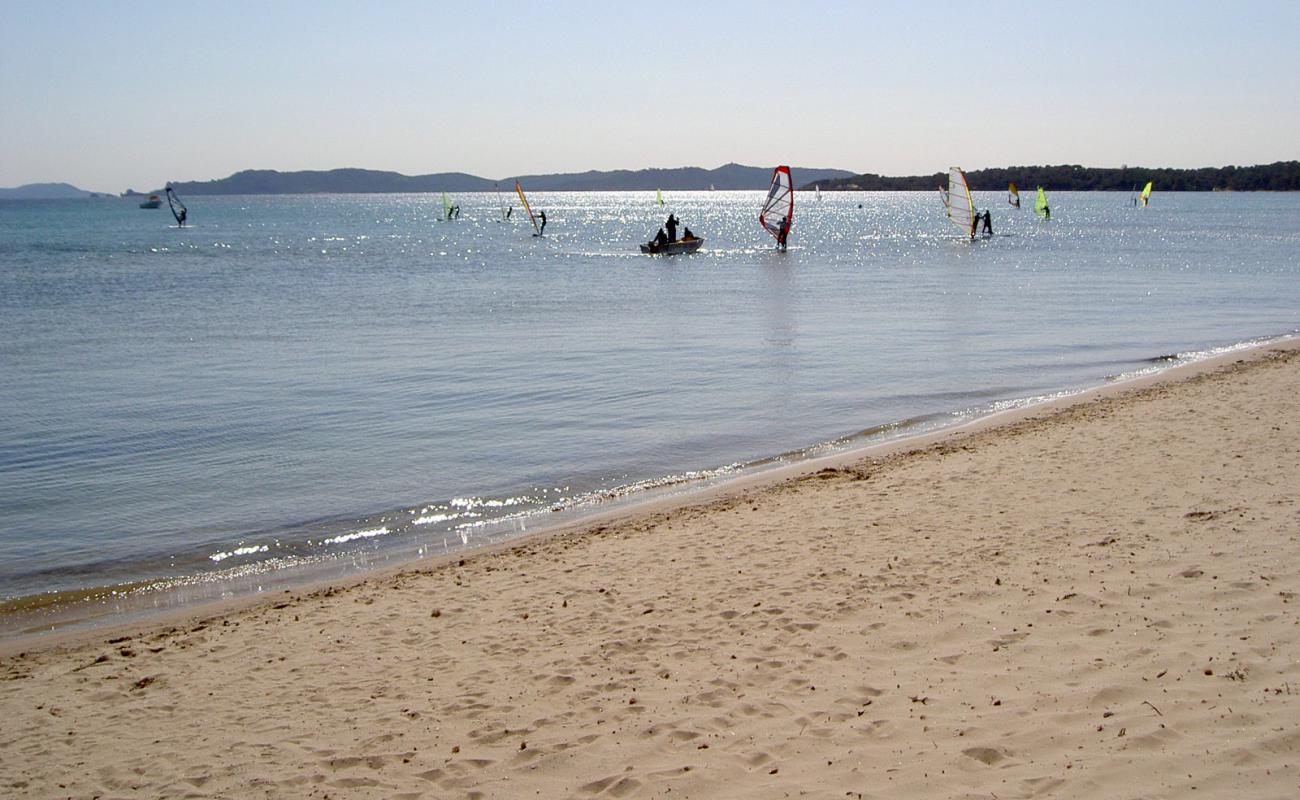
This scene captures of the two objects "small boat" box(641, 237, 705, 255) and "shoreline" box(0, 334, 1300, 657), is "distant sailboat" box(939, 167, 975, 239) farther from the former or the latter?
"shoreline" box(0, 334, 1300, 657)

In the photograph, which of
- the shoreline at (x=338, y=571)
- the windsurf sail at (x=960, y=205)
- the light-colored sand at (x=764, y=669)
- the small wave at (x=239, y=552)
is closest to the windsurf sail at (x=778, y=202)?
the windsurf sail at (x=960, y=205)

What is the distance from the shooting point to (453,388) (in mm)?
15555

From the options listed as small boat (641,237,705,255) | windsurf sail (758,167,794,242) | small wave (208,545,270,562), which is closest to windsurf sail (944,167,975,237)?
windsurf sail (758,167,794,242)

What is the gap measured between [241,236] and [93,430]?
211ft

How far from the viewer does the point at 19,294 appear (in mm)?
31875

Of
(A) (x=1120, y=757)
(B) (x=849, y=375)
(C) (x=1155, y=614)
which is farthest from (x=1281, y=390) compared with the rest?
(A) (x=1120, y=757)

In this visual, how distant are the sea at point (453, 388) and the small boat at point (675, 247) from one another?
23.8 ft

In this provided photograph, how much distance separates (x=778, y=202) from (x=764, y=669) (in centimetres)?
4587

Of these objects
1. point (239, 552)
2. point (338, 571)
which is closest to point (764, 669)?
point (338, 571)

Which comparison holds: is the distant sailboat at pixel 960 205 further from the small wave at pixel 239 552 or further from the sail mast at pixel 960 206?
the small wave at pixel 239 552

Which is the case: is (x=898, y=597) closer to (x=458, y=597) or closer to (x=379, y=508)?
(x=458, y=597)

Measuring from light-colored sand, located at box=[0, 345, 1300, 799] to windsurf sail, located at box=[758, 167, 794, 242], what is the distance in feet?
114

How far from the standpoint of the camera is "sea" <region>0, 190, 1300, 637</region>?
8.96m

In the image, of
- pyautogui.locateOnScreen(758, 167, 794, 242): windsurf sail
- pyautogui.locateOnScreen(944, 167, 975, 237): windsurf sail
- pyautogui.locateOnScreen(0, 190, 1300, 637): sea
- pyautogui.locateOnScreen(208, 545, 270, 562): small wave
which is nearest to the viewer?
pyautogui.locateOnScreen(208, 545, 270, 562): small wave
